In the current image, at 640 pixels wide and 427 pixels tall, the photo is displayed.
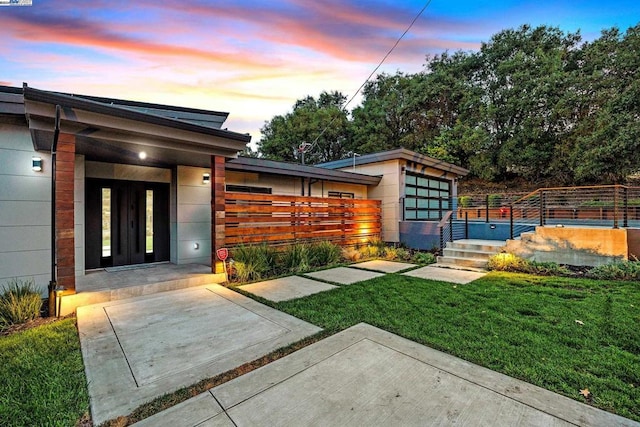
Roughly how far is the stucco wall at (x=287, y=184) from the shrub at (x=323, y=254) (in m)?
2.21

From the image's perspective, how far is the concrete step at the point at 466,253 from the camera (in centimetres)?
752

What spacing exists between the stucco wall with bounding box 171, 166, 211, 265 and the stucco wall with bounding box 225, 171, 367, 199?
827mm

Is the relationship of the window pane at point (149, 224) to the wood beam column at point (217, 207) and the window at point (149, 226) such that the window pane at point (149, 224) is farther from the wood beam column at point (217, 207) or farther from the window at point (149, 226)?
the wood beam column at point (217, 207)

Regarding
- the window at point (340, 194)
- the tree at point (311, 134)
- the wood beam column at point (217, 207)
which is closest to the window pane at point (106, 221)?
the wood beam column at point (217, 207)

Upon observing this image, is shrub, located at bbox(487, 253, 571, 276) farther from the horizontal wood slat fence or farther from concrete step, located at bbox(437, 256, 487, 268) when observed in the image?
the horizontal wood slat fence

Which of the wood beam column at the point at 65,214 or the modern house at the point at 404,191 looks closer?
the wood beam column at the point at 65,214

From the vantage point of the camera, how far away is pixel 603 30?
16.8 m

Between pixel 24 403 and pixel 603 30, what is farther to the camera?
pixel 603 30

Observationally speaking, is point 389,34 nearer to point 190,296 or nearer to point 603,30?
point 190,296

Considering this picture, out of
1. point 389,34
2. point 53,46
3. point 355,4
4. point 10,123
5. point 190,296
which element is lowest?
point 190,296

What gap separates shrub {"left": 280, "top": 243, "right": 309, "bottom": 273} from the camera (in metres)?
6.83

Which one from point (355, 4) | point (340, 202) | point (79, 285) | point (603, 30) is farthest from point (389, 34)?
point (603, 30)

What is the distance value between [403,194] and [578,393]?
8.52 metres

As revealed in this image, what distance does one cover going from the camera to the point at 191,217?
23.4 feet
